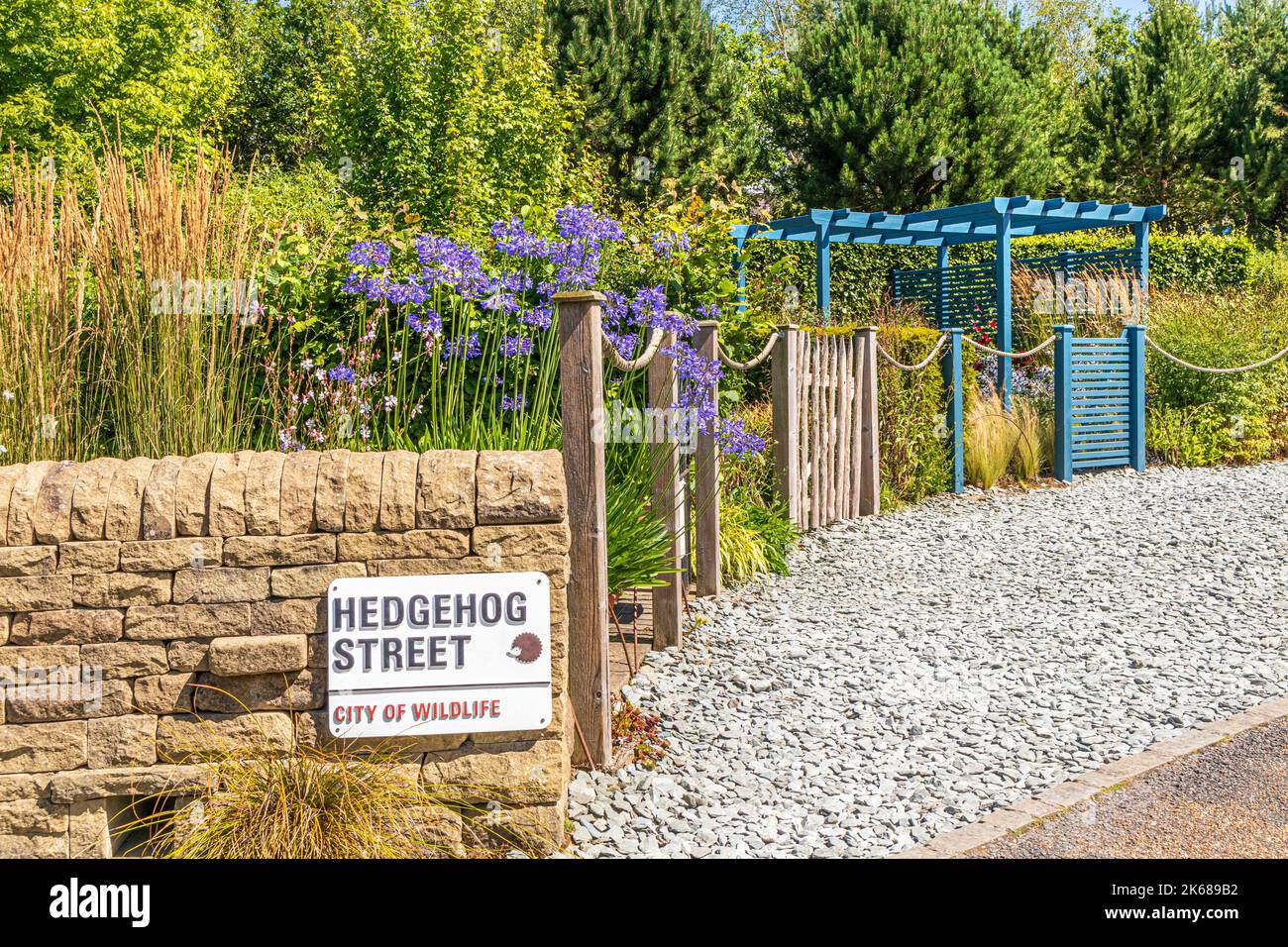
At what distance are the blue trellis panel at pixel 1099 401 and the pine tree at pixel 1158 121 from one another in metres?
12.4

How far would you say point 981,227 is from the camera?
50.7 ft

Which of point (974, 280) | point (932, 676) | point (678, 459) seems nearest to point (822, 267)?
point (974, 280)

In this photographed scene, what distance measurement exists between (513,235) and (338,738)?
94.6 inches

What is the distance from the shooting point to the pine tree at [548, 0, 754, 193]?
1786 cm

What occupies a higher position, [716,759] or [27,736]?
[27,736]

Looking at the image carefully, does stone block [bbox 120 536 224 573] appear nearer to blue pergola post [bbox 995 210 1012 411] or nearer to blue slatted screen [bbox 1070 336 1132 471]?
blue slatted screen [bbox 1070 336 1132 471]

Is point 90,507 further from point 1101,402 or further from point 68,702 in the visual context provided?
point 1101,402

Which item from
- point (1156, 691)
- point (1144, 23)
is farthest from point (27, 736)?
point (1144, 23)

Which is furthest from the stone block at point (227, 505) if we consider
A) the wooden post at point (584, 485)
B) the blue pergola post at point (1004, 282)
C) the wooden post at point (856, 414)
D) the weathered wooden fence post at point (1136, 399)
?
the blue pergola post at point (1004, 282)

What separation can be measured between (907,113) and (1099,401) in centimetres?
869

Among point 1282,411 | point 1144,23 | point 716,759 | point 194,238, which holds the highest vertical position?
point 1144,23

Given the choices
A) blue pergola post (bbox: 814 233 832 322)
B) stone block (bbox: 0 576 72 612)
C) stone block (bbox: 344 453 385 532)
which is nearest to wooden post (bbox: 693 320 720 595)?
stone block (bbox: 344 453 385 532)
